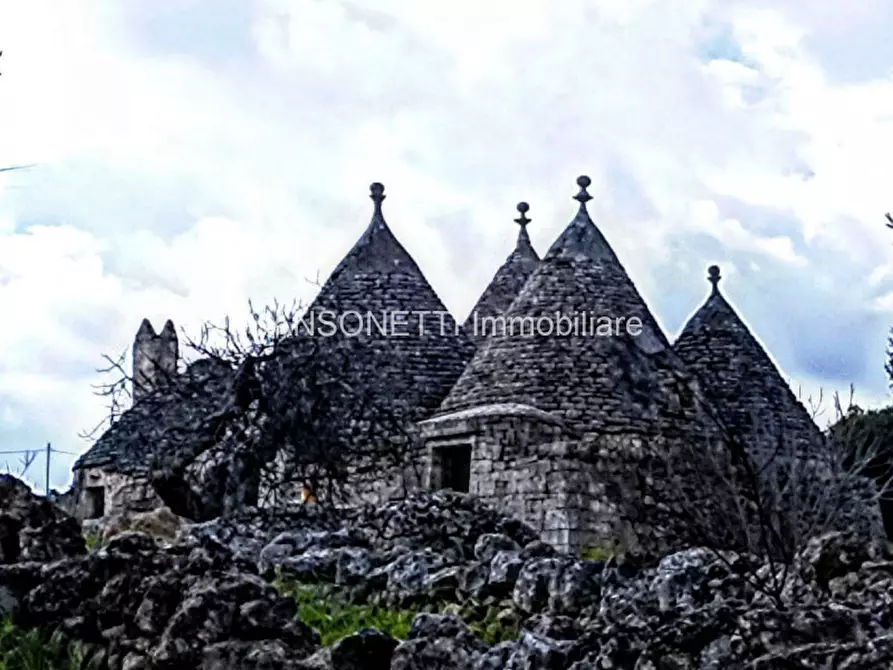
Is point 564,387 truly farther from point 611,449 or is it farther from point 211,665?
point 211,665

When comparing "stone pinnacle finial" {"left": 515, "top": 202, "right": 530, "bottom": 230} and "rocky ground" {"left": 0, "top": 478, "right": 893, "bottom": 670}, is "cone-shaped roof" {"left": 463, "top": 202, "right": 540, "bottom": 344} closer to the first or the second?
"stone pinnacle finial" {"left": 515, "top": 202, "right": 530, "bottom": 230}

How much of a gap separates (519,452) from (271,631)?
35.3ft

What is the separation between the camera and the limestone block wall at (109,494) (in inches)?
774

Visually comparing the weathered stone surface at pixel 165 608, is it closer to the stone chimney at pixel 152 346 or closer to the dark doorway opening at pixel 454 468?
the dark doorway opening at pixel 454 468

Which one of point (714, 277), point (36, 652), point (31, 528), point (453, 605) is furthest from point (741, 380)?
point (36, 652)

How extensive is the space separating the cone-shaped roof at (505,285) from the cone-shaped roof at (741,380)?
2.37 m

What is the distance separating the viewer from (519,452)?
16.3m

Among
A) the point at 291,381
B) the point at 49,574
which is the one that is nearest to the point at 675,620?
the point at 49,574

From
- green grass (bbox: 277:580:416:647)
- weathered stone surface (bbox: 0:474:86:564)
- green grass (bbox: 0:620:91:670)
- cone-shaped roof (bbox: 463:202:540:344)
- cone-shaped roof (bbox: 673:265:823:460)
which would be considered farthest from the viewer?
cone-shaped roof (bbox: 463:202:540:344)

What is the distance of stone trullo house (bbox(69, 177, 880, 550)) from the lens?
53.1 ft

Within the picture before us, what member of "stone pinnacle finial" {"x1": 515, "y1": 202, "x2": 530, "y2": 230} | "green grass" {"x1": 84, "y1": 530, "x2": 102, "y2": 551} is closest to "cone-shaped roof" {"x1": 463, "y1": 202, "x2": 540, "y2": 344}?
"stone pinnacle finial" {"x1": 515, "y1": 202, "x2": 530, "y2": 230}

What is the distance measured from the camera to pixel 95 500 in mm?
21656

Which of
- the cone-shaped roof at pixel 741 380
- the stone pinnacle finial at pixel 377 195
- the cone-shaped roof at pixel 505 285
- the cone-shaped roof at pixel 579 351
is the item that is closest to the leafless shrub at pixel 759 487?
the cone-shaped roof at pixel 741 380

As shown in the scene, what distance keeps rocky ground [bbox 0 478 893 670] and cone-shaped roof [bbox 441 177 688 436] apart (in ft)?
23.9
